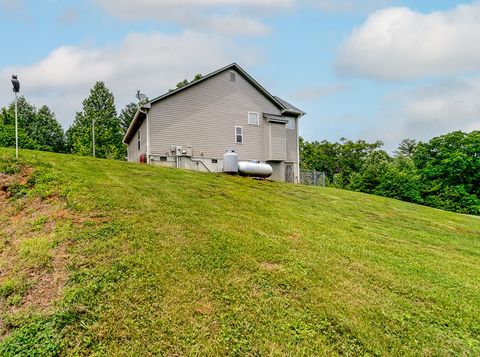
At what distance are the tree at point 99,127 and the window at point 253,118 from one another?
22.6 m

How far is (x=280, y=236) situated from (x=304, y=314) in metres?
2.62

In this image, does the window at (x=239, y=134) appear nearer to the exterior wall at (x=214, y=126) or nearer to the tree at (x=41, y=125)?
the exterior wall at (x=214, y=126)

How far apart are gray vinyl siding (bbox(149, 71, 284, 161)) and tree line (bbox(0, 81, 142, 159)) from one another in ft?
75.8

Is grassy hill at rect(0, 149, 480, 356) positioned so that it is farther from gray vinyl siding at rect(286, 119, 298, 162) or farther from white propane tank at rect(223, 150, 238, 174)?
gray vinyl siding at rect(286, 119, 298, 162)

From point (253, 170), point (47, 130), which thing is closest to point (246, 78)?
point (253, 170)

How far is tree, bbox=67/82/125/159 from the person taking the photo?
1569 inches

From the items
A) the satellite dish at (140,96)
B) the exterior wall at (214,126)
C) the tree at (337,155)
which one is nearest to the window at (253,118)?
the exterior wall at (214,126)

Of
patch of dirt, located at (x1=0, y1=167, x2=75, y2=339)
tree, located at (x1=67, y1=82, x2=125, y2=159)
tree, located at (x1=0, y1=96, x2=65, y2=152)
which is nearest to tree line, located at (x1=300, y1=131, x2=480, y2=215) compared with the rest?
tree, located at (x1=67, y1=82, x2=125, y2=159)

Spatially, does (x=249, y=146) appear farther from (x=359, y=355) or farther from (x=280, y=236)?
Answer: (x=359, y=355)

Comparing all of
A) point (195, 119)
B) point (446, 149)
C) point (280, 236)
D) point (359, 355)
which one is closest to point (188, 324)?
point (359, 355)

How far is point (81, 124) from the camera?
43.9 metres

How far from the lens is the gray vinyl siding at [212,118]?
712 inches

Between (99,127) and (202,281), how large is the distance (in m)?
42.6

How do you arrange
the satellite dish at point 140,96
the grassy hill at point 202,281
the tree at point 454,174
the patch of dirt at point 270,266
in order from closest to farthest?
the grassy hill at point 202,281 → the patch of dirt at point 270,266 → the satellite dish at point 140,96 → the tree at point 454,174
